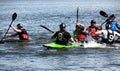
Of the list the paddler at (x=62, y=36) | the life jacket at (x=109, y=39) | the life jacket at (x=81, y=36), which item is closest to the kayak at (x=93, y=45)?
the life jacket at (x=109, y=39)

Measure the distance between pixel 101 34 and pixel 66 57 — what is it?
458cm

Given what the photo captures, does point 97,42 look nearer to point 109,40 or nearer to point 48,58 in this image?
point 109,40

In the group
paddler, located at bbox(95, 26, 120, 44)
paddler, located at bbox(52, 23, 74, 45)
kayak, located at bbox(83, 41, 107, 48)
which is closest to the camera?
paddler, located at bbox(52, 23, 74, 45)

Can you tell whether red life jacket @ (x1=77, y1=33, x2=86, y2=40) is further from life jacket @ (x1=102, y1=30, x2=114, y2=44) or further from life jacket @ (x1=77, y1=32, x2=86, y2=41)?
life jacket @ (x1=102, y1=30, x2=114, y2=44)

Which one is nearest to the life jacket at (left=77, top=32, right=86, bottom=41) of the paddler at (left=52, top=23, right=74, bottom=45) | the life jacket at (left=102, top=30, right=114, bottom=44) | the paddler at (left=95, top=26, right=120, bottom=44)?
the paddler at (left=95, top=26, right=120, bottom=44)

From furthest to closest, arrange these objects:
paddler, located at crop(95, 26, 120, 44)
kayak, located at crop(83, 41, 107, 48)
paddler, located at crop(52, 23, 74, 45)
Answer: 1. kayak, located at crop(83, 41, 107, 48)
2. paddler, located at crop(95, 26, 120, 44)
3. paddler, located at crop(52, 23, 74, 45)

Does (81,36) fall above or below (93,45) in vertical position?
above

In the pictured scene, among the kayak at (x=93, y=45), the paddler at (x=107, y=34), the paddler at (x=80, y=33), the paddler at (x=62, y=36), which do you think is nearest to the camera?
the paddler at (x=62, y=36)

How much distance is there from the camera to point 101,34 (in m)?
33.1

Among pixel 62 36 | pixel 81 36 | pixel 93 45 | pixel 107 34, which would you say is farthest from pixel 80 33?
pixel 62 36

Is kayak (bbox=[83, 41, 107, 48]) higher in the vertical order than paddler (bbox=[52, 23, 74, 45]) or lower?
lower

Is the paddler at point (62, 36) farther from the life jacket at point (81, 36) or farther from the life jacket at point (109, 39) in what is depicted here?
the life jacket at point (109, 39)

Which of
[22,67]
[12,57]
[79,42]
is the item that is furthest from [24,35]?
[22,67]

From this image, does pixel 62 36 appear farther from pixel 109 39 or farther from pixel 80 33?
pixel 109 39
